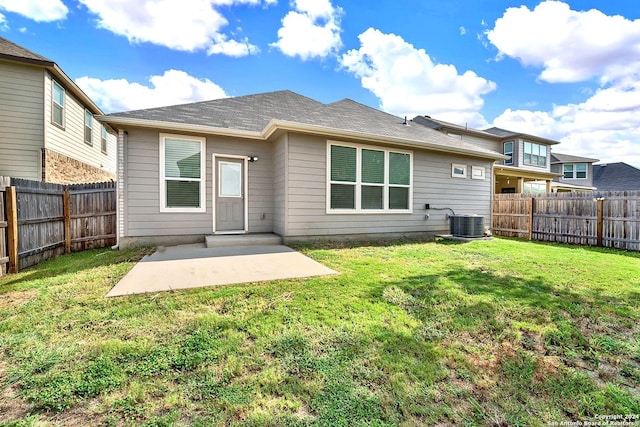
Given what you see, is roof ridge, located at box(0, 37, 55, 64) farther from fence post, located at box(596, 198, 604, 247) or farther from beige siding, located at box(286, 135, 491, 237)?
fence post, located at box(596, 198, 604, 247)

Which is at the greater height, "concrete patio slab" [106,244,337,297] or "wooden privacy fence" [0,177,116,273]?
"wooden privacy fence" [0,177,116,273]

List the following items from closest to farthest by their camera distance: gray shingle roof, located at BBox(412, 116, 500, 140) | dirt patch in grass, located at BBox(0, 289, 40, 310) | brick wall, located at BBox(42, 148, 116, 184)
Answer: dirt patch in grass, located at BBox(0, 289, 40, 310) < brick wall, located at BBox(42, 148, 116, 184) < gray shingle roof, located at BBox(412, 116, 500, 140)

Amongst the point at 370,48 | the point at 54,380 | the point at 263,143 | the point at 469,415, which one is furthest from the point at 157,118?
the point at 370,48

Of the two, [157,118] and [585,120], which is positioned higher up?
[585,120]

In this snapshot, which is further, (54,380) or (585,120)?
(585,120)

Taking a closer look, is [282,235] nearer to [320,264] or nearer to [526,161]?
[320,264]

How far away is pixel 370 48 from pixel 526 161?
15802 mm

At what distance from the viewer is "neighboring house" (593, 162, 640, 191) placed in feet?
87.0

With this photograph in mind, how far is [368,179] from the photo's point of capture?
7727mm

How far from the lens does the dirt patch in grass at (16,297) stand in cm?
312

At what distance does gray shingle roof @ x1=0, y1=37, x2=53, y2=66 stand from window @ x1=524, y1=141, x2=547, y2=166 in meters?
25.3

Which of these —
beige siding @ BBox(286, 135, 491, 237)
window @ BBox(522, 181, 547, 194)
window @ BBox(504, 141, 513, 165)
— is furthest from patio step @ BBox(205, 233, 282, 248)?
window @ BBox(504, 141, 513, 165)

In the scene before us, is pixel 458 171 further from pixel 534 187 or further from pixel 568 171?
pixel 568 171

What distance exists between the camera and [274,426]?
1.47 m
